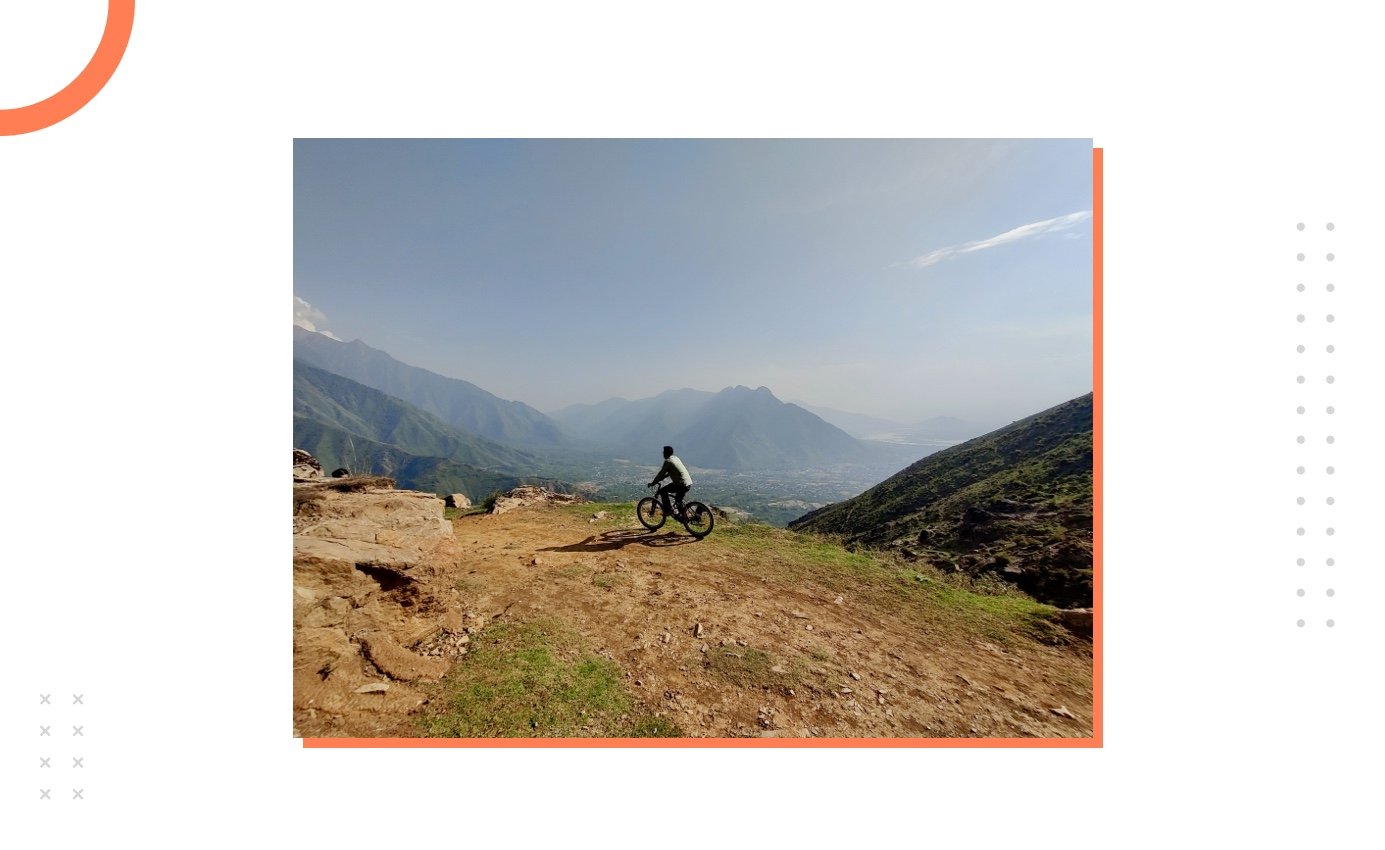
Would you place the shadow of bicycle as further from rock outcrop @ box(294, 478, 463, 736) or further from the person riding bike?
rock outcrop @ box(294, 478, 463, 736)

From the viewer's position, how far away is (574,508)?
11.8m

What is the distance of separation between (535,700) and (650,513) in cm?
600

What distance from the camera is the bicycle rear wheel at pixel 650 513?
941 cm

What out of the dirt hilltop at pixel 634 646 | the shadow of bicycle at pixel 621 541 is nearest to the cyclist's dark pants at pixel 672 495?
the shadow of bicycle at pixel 621 541

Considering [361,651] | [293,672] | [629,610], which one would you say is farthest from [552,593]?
[293,672]

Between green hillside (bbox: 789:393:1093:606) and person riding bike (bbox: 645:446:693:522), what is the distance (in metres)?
4.49

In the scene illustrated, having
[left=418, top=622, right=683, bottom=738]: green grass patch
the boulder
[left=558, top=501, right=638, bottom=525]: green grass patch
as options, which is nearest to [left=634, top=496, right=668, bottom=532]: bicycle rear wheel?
[left=558, top=501, right=638, bottom=525]: green grass patch

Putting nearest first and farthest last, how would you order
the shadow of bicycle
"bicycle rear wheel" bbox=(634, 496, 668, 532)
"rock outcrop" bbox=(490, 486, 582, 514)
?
the shadow of bicycle → "bicycle rear wheel" bbox=(634, 496, 668, 532) → "rock outcrop" bbox=(490, 486, 582, 514)

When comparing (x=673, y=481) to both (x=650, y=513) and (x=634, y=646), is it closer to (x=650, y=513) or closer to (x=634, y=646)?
(x=650, y=513)

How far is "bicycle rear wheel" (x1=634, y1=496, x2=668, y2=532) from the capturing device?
941cm

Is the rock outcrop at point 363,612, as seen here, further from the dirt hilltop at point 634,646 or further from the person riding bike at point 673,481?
the person riding bike at point 673,481

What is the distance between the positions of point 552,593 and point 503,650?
1.39 m
